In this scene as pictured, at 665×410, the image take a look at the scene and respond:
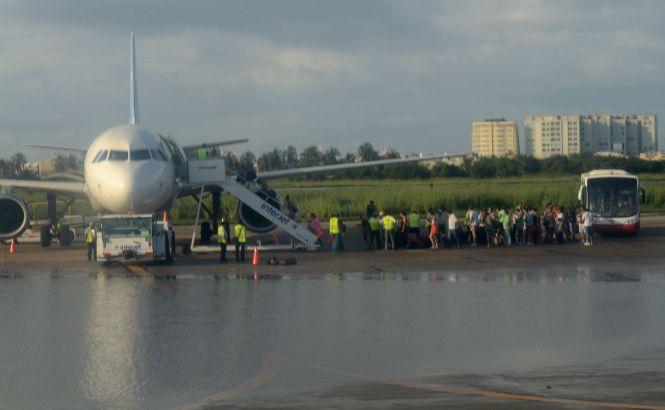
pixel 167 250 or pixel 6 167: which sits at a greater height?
pixel 6 167

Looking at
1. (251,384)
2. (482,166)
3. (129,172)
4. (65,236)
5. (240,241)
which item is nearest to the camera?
(251,384)

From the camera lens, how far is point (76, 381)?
36.5 ft

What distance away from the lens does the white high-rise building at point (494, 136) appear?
179500 millimetres

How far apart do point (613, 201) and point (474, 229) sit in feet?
23.4

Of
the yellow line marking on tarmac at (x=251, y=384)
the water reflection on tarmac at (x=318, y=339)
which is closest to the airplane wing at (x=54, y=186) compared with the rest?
the water reflection on tarmac at (x=318, y=339)

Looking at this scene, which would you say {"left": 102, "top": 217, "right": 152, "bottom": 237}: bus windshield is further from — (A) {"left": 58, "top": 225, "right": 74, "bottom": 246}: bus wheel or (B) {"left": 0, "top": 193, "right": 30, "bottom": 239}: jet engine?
(A) {"left": 58, "top": 225, "right": 74, "bottom": 246}: bus wheel

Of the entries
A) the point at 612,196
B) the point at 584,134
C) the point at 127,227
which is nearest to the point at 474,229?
the point at 612,196

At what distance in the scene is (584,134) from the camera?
6658 inches

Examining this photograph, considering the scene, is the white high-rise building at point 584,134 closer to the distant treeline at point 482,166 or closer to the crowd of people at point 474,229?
the distant treeline at point 482,166

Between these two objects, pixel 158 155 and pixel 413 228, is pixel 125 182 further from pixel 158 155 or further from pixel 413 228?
pixel 413 228

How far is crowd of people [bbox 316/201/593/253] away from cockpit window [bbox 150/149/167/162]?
5.91 metres

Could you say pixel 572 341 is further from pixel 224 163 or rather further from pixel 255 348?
pixel 224 163

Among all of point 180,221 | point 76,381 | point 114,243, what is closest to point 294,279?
point 114,243

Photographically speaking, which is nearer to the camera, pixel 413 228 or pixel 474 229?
pixel 413 228
